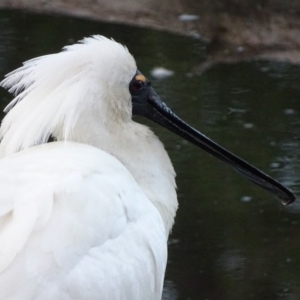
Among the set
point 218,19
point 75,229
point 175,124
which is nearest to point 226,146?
point 175,124

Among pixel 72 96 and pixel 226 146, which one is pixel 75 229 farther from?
pixel 226 146

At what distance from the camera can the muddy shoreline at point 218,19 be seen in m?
6.31

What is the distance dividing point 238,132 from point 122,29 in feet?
5.67

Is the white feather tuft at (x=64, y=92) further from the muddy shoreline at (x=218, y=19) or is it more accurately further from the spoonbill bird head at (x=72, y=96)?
the muddy shoreline at (x=218, y=19)

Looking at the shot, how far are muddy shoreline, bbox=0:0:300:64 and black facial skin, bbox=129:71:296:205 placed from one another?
8.31ft

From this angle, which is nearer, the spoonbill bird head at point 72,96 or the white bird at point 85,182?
the white bird at point 85,182

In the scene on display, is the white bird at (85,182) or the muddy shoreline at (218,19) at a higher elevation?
the white bird at (85,182)

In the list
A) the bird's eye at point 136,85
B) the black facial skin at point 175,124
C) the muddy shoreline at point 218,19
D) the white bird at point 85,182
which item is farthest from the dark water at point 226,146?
the bird's eye at point 136,85

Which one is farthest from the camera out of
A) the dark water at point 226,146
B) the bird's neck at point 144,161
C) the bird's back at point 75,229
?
the dark water at point 226,146

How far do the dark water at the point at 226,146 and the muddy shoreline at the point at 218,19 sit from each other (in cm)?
8

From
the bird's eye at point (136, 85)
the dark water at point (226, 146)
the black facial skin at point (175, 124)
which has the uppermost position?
the bird's eye at point (136, 85)

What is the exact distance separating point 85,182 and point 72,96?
17.2 inches

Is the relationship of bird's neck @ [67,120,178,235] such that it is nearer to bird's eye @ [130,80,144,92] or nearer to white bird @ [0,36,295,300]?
white bird @ [0,36,295,300]

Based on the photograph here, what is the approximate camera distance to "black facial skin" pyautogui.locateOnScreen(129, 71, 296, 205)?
342 centimetres
